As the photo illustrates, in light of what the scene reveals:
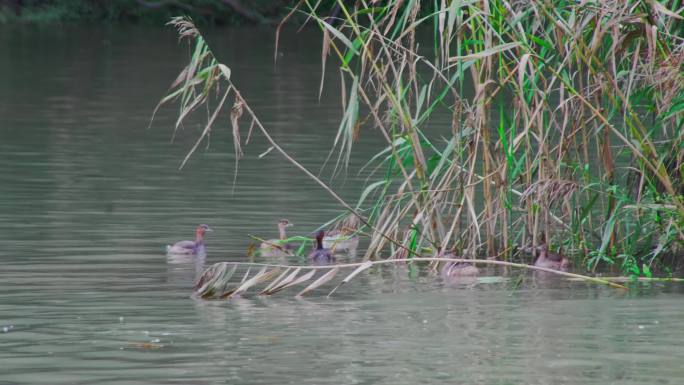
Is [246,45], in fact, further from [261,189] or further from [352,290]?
[352,290]

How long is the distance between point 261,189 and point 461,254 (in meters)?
4.61

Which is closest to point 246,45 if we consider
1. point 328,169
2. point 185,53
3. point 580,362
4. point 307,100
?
point 185,53

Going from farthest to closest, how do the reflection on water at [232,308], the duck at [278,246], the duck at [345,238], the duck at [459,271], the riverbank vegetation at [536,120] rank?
the duck at [345,238], the duck at [278,246], the duck at [459,271], the riverbank vegetation at [536,120], the reflection on water at [232,308]

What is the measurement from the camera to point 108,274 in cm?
1101

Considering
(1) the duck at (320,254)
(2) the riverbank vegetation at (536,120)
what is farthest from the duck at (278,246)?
(2) the riverbank vegetation at (536,120)

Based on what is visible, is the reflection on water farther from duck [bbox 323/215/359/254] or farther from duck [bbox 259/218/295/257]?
duck [bbox 323/215/359/254]

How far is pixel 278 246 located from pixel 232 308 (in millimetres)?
1953

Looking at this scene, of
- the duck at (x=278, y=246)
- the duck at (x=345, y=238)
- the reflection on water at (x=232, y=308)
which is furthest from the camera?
the duck at (x=345, y=238)

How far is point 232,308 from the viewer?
9.70 m

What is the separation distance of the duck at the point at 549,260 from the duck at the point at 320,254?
4.90 ft

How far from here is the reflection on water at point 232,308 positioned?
26.0 ft

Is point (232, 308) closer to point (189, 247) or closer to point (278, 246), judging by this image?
point (278, 246)

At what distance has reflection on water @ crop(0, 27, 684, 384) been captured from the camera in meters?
7.91

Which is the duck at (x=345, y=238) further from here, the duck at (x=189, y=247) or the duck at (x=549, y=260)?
the duck at (x=549, y=260)
